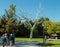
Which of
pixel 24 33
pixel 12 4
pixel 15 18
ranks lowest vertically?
pixel 24 33

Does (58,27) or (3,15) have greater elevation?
(3,15)

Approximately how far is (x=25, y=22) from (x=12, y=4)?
754 cm

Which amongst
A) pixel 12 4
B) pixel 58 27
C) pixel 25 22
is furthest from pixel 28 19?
pixel 58 27

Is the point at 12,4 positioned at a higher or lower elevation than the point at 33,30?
higher

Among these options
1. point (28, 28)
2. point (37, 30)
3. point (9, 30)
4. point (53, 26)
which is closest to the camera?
point (53, 26)

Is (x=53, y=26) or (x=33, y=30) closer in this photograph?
(x=53, y=26)

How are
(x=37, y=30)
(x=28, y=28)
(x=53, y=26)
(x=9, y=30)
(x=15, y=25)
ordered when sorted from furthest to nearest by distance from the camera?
(x=37, y=30), (x=28, y=28), (x=15, y=25), (x=9, y=30), (x=53, y=26)

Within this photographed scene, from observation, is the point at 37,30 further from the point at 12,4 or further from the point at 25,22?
the point at 12,4

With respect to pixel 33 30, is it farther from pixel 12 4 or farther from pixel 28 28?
pixel 12 4

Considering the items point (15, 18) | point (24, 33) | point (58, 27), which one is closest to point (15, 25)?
point (15, 18)

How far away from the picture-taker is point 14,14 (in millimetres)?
71500

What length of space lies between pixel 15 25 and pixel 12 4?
7500 mm

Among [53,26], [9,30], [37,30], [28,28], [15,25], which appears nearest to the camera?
[53,26]

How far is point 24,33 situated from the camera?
76.9m
